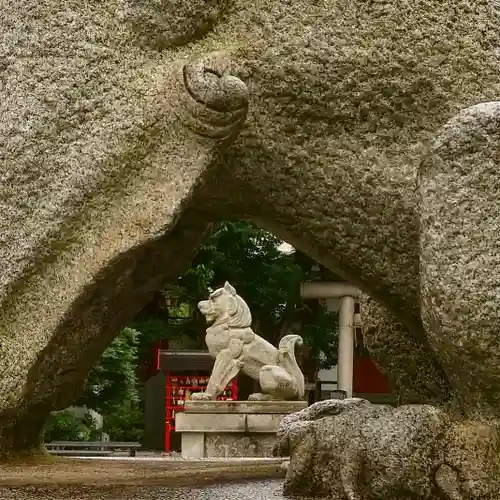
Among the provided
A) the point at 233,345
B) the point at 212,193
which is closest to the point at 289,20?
the point at 212,193

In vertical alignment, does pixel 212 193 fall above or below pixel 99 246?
above

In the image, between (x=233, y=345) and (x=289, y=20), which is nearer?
(x=289, y=20)

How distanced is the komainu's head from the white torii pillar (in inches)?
130

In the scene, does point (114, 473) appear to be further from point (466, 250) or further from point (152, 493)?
point (466, 250)

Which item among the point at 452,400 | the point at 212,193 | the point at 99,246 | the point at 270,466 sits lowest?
the point at 270,466

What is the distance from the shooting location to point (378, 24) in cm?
186

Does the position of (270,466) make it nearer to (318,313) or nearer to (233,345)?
(233,345)

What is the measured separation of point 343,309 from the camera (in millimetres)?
12656

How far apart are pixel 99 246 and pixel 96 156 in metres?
0.17

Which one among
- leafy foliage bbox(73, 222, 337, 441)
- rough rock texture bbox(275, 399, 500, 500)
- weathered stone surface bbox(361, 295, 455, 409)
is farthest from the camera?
leafy foliage bbox(73, 222, 337, 441)

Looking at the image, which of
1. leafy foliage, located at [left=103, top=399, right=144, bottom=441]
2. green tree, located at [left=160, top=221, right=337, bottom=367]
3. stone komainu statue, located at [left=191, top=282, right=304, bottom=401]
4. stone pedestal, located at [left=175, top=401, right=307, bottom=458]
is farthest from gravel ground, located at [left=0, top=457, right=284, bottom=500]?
leafy foliage, located at [left=103, top=399, right=144, bottom=441]

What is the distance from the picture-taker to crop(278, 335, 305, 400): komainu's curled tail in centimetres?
891

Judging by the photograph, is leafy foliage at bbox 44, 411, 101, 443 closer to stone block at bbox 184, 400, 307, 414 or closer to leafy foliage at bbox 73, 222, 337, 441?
leafy foliage at bbox 73, 222, 337, 441

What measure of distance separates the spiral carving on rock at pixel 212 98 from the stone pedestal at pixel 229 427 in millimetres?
6347
